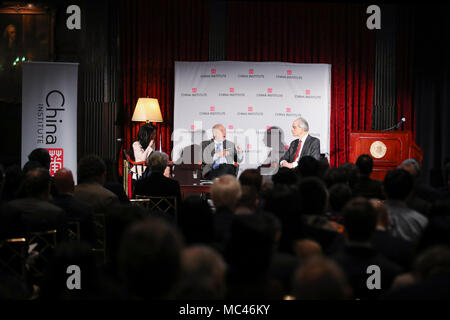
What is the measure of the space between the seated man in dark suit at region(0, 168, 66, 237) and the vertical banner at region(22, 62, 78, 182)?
11.4 feet

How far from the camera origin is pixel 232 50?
810 centimetres

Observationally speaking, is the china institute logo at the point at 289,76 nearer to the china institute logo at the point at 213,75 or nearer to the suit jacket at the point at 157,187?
the china institute logo at the point at 213,75

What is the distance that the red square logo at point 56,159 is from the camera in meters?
6.11

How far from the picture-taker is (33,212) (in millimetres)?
2602

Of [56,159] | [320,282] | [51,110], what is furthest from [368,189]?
[51,110]

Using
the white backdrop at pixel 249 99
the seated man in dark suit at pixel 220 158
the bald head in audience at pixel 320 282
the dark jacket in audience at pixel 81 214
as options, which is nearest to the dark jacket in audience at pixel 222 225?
the dark jacket in audience at pixel 81 214

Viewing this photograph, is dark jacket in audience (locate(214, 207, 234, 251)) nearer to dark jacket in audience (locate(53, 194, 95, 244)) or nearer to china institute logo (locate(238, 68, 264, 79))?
dark jacket in audience (locate(53, 194, 95, 244))

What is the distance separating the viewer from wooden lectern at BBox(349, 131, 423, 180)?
6.87m

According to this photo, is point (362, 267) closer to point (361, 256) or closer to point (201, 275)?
point (361, 256)

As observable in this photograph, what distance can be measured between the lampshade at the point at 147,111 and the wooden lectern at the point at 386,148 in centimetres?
313

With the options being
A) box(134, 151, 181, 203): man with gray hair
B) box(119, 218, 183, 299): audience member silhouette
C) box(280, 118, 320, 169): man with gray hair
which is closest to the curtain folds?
box(280, 118, 320, 169): man with gray hair

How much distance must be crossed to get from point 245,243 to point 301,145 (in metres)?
5.82

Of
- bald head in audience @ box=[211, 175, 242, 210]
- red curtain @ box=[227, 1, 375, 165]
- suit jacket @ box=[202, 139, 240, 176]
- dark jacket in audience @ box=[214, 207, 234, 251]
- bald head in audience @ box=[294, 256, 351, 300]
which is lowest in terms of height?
dark jacket in audience @ box=[214, 207, 234, 251]

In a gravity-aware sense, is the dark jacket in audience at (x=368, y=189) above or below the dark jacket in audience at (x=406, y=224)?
above
